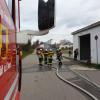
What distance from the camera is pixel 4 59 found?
2637mm

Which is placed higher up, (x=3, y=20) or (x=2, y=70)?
(x=3, y=20)

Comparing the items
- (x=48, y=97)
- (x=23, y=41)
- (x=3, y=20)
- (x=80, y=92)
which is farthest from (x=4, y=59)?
(x=80, y=92)

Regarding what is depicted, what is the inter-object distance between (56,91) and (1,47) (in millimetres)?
12009

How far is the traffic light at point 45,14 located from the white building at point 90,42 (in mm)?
31842

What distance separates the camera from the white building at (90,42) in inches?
1454

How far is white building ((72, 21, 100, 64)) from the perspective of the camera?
36.9 m

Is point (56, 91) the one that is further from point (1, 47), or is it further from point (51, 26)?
point (1, 47)

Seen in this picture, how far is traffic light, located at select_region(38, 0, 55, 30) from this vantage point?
3.82m

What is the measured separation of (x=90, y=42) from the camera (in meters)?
40.9

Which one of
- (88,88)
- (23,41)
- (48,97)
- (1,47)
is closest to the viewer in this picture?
(1,47)

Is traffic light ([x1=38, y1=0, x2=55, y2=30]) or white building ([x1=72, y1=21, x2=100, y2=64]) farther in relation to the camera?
white building ([x1=72, y1=21, x2=100, y2=64])

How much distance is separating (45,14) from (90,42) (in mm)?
37344

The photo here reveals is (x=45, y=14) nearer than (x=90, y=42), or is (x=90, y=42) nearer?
(x=45, y=14)

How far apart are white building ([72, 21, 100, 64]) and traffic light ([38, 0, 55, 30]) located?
1254 inches
